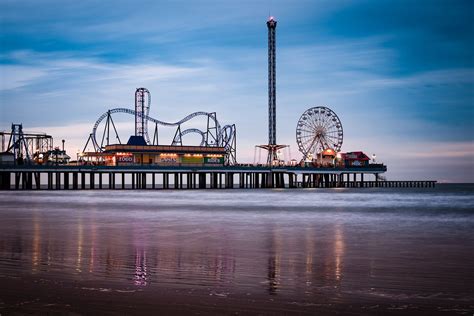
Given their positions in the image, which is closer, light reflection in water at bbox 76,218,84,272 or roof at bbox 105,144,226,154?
light reflection in water at bbox 76,218,84,272

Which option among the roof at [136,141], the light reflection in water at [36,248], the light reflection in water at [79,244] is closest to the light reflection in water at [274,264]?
the light reflection in water at [79,244]

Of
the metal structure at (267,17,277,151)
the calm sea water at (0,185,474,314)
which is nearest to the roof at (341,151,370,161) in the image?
the metal structure at (267,17,277,151)

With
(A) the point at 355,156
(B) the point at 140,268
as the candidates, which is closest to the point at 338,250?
(B) the point at 140,268

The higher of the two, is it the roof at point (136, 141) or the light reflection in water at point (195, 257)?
the roof at point (136, 141)

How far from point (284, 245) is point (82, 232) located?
9.11 m

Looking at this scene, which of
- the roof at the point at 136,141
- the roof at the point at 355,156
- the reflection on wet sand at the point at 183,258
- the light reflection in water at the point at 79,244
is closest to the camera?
the reflection on wet sand at the point at 183,258

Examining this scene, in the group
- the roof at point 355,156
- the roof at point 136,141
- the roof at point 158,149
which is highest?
the roof at point 136,141

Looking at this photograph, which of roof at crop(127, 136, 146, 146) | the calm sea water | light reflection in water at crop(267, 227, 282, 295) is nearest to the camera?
the calm sea water

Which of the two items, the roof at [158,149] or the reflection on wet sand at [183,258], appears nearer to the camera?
the reflection on wet sand at [183,258]

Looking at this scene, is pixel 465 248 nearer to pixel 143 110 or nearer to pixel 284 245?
pixel 284 245

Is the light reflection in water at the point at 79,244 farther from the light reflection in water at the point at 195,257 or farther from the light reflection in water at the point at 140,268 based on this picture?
the light reflection in water at the point at 140,268

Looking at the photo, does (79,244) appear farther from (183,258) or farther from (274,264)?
(274,264)

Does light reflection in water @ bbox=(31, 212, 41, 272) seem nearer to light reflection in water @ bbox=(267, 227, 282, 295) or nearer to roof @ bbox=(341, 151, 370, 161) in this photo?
light reflection in water @ bbox=(267, 227, 282, 295)

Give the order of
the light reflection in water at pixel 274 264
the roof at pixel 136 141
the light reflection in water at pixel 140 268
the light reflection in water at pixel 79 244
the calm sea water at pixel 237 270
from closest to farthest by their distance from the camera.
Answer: the calm sea water at pixel 237 270 < the light reflection in water at pixel 274 264 < the light reflection in water at pixel 140 268 < the light reflection in water at pixel 79 244 < the roof at pixel 136 141
